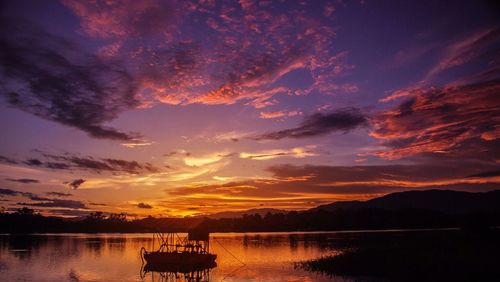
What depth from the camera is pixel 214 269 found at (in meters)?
65.7

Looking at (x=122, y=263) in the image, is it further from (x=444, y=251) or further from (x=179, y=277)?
(x=444, y=251)

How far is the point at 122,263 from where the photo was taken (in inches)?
3012

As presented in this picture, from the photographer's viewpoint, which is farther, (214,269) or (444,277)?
(214,269)

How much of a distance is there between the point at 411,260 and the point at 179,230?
54.8 metres

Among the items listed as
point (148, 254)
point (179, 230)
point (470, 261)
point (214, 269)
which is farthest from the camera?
point (179, 230)

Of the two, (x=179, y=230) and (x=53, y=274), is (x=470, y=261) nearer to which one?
(x=53, y=274)

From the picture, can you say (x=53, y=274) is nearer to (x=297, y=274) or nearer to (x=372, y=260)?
(x=297, y=274)

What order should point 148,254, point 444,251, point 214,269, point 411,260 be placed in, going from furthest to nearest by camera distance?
point 148,254 → point 214,269 → point 444,251 → point 411,260

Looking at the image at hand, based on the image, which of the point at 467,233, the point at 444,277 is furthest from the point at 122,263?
the point at 467,233

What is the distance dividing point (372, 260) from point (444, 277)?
15627 millimetres

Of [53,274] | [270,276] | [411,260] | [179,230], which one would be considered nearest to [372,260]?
[411,260]

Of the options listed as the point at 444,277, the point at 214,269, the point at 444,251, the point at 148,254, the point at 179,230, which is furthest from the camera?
the point at 179,230

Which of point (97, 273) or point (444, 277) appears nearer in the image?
point (444, 277)

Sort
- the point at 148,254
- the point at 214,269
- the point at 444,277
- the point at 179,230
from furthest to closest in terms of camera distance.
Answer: the point at 179,230
the point at 148,254
the point at 214,269
the point at 444,277
